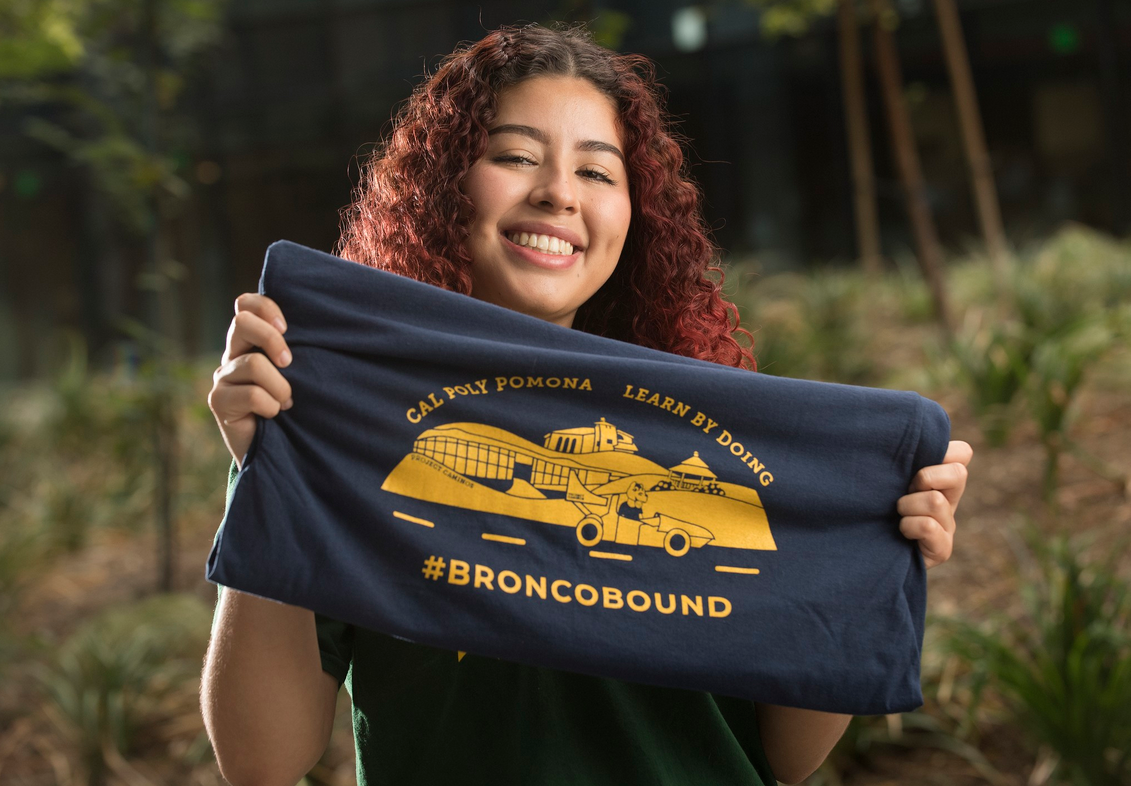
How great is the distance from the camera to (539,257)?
1496 millimetres

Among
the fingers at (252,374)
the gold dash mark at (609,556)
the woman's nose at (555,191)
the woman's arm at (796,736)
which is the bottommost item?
the woman's arm at (796,736)

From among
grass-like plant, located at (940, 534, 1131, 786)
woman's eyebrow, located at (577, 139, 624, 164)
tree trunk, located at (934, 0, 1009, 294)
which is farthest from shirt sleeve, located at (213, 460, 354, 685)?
tree trunk, located at (934, 0, 1009, 294)

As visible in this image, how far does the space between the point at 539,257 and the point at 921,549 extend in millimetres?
762

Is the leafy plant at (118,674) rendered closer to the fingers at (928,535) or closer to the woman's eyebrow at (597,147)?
the woman's eyebrow at (597,147)

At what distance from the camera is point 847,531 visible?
140cm

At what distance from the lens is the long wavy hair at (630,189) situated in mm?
1558

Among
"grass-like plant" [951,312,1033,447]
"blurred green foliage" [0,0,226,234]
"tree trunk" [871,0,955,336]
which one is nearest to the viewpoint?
"blurred green foliage" [0,0,226,234]

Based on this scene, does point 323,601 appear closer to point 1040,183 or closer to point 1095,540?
point 1095,540

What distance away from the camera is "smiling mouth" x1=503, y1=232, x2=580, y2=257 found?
59.0 inches

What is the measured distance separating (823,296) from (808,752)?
21.9 feet

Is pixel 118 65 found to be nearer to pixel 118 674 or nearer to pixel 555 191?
pixel 118 674

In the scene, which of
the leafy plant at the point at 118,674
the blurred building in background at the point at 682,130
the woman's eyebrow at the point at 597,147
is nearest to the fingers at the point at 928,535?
the woman's eyebrow at the point at 597,147

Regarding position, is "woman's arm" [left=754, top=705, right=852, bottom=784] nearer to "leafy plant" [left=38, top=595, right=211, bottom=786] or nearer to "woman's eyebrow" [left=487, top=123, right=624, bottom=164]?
"woman's eyebrow" [left=487, top=123, right=624, bottom=164]

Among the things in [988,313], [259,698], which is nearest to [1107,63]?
[988,313]
